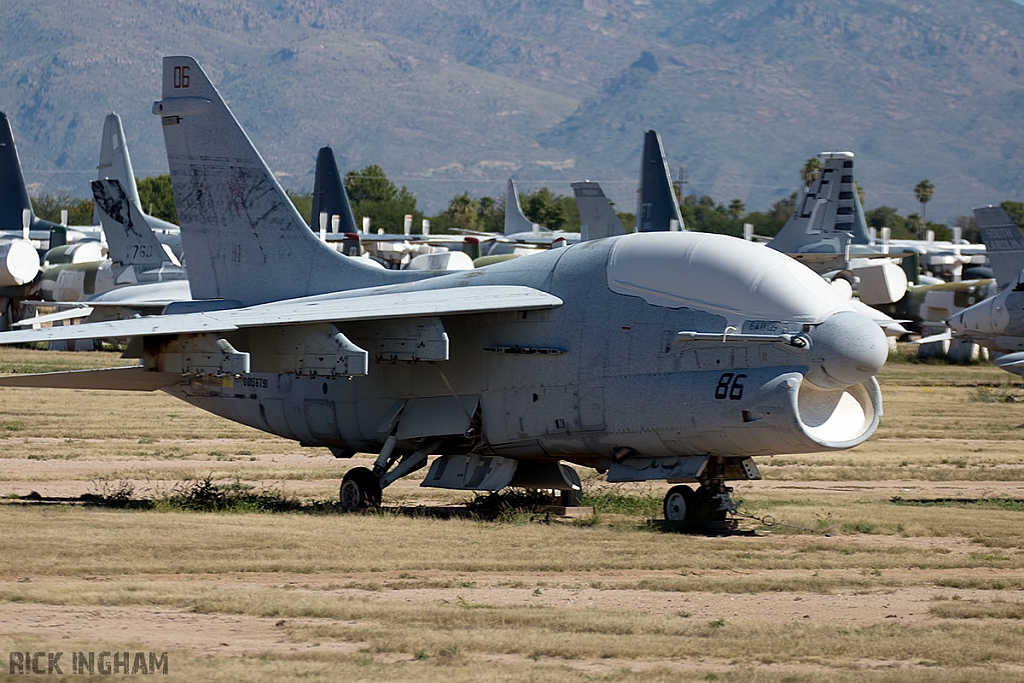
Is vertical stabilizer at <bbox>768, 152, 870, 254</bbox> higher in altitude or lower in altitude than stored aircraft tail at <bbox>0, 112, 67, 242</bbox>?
lower

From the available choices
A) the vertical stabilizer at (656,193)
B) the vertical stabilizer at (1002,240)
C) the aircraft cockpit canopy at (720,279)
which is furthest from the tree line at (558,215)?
the aircraft cockpit canopy at (720,279)

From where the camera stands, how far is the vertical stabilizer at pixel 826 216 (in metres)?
45.3

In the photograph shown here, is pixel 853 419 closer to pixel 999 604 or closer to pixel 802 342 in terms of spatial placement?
pixel 802 342

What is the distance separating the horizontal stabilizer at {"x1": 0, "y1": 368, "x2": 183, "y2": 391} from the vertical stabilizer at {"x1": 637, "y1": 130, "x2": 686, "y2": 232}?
34636mm

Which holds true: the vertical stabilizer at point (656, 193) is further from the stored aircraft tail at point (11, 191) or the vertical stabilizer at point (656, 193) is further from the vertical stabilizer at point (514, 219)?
the stored aircraft tail at point (11, 191)

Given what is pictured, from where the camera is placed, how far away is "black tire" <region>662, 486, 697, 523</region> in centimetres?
1578

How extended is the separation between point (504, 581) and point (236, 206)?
8449mm

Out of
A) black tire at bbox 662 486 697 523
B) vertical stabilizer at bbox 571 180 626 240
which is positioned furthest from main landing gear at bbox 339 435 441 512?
vertical stabilizer at bbox 571 180 626 240

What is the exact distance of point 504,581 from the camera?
1222 centimetres

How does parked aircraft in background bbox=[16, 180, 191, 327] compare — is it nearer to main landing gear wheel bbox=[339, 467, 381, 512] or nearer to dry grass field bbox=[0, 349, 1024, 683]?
dry grass field bbox=[0, 349, 1024, 683]

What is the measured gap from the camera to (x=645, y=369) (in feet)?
50.5

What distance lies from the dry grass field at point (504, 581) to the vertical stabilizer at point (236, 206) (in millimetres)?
2891

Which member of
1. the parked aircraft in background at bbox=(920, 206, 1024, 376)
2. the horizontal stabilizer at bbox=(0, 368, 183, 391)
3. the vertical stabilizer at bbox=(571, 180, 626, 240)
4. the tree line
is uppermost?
the tree line

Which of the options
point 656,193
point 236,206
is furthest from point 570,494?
point 656,193
